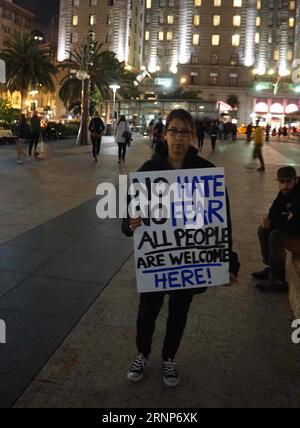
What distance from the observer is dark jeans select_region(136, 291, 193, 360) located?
3543 millimetres

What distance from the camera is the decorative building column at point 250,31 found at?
95.7 metres

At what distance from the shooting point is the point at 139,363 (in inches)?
140

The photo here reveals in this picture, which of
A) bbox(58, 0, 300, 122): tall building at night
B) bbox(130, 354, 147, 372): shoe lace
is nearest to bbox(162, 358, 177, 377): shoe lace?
bbox(130, 354, 147, 372): shoe lace

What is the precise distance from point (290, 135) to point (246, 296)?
70.0 m

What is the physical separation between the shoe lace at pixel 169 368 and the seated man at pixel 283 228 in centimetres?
220

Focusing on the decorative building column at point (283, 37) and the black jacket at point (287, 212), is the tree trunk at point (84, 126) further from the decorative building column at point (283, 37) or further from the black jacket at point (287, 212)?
the decorative building column at point (283, 37)

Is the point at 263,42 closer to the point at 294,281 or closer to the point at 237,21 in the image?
the point at 237,21

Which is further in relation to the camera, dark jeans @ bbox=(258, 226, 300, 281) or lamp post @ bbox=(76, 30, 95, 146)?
lamp post @ bbox=(76, 30, 95, 146)

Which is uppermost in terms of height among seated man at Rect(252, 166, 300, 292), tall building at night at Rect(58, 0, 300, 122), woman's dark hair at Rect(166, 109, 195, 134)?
tall building at night at Rect(58, 0, 300, 122)

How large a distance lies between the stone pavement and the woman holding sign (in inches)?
5.0

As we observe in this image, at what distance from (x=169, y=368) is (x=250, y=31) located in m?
101

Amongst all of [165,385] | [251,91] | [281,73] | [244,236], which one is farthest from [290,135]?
[165,385]
